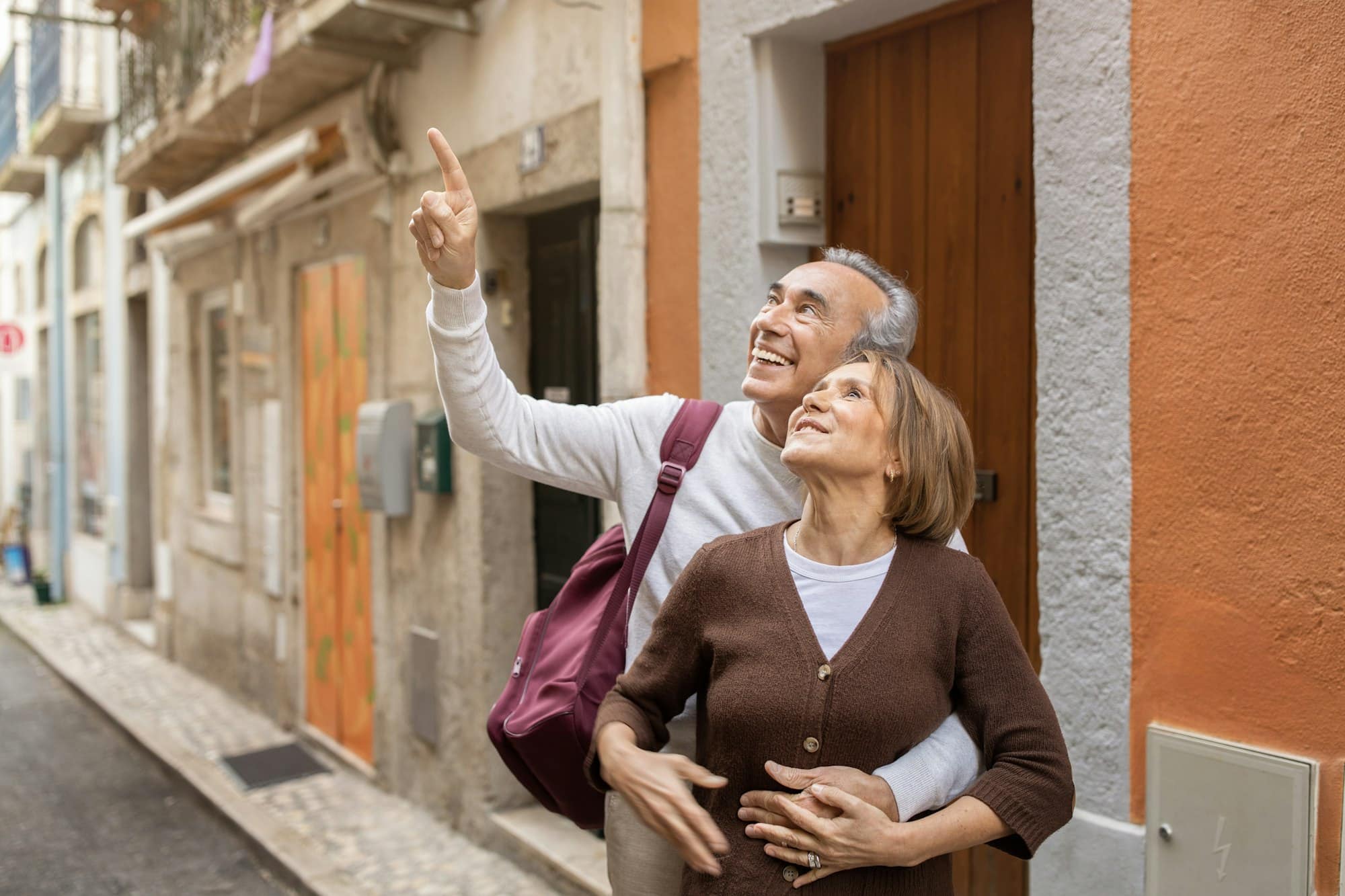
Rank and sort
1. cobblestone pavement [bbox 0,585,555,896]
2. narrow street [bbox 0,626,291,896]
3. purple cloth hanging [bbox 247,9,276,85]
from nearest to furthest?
cobblestone pavement [bbox 0,585,555,896]
narrow street [bbox 0,626,291,896]
purple cloth hanging [bbox 247,9,276,85]

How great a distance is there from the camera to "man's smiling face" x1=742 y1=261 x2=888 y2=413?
2.31 meters

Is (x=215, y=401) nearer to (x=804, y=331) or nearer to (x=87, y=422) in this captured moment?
(x=87, y=422)

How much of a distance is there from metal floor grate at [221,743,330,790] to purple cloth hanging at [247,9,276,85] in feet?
12.5

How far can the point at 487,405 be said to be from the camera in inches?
93.9

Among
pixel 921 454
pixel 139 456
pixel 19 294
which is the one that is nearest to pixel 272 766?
pixel 139 456

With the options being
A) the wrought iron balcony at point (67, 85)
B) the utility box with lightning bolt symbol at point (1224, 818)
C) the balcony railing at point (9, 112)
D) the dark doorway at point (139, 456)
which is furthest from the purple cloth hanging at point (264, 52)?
the balcony railing at point (9, 112)

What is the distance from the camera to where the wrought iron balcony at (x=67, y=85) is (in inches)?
508

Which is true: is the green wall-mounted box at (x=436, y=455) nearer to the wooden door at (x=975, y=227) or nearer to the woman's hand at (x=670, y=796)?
the wooden door at (x=975, y=227)

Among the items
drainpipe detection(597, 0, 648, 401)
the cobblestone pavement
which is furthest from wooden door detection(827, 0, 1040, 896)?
the cobblestone pavement

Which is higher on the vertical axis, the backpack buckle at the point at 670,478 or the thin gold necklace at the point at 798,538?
the backpack buckle at the point at 670,478

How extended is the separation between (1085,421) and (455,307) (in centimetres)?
150

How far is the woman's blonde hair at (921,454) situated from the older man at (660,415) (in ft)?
1.00

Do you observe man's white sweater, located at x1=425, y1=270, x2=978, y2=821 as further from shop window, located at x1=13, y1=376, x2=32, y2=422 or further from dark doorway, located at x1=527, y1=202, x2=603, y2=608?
shop window, located at x1=13, y1=376, x2=32, y2=422

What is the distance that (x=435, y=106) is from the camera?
616 centimetres
